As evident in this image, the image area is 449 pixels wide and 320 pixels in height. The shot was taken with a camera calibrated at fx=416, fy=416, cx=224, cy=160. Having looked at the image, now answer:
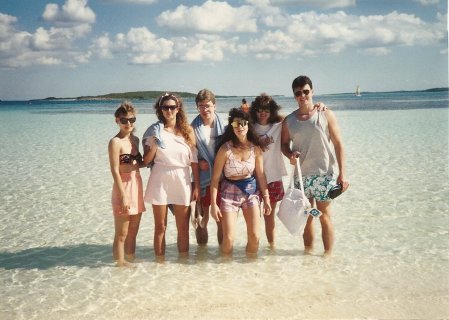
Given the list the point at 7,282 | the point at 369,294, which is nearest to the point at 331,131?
the point at 369,294

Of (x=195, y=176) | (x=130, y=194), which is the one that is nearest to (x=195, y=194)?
(x=195, y=176)

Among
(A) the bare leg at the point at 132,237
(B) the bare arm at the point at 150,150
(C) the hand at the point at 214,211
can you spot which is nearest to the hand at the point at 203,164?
(C) the hand at the point at 214,211

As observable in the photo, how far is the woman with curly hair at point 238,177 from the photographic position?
15.2ft

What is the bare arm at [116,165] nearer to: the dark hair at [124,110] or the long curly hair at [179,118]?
the dark hair at [124,110]

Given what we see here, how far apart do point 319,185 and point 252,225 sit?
90 centimetres

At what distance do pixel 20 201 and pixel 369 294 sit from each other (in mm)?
6678

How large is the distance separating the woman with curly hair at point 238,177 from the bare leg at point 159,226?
572 mm

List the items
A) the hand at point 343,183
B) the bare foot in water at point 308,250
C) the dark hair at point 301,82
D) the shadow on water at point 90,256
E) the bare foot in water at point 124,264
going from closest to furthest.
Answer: the dark hair at point 301,82, the hand at point 343,183, the bare foot in water at point 124,264, the shadow on water at point 90,256, the bare foot in water at point 308,250

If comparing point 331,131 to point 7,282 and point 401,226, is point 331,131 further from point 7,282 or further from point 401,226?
point 7,282

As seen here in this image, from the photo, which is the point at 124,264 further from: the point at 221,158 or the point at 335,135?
the point at 335,135

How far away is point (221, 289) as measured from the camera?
4.38 m

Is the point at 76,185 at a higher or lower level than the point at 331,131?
lower

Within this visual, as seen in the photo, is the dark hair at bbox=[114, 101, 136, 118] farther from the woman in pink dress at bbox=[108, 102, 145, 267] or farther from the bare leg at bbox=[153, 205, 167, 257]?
the bare leg at bbox=[153, 205, 167, 257]

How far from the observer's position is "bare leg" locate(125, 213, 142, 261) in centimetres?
487
